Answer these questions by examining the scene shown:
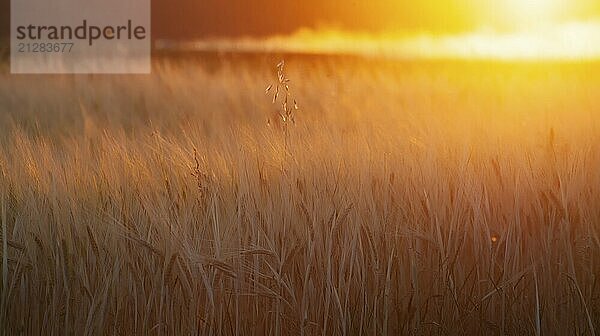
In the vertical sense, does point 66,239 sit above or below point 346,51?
below

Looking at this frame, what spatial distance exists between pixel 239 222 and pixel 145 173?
14.5 inches

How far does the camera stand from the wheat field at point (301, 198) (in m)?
2.86

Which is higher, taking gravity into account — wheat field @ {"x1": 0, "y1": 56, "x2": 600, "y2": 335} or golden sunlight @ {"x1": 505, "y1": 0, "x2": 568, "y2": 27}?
golden sunlight @ {"x1": 505, "y1": 0, "x2": 568, "y2": 27}

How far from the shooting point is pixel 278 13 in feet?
9.66

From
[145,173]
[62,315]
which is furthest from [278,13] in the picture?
[62,315]

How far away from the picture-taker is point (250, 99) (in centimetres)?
292

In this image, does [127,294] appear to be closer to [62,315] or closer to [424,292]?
[62,315]

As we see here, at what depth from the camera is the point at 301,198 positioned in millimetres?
2881

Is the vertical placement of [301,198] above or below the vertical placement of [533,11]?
below

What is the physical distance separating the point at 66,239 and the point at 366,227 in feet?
3.43

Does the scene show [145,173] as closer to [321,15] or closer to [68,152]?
[68,152]

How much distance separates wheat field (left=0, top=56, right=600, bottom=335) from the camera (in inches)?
113

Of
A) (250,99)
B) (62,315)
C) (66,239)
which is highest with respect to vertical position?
(250,99)

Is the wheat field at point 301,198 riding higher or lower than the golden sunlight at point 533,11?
lower
